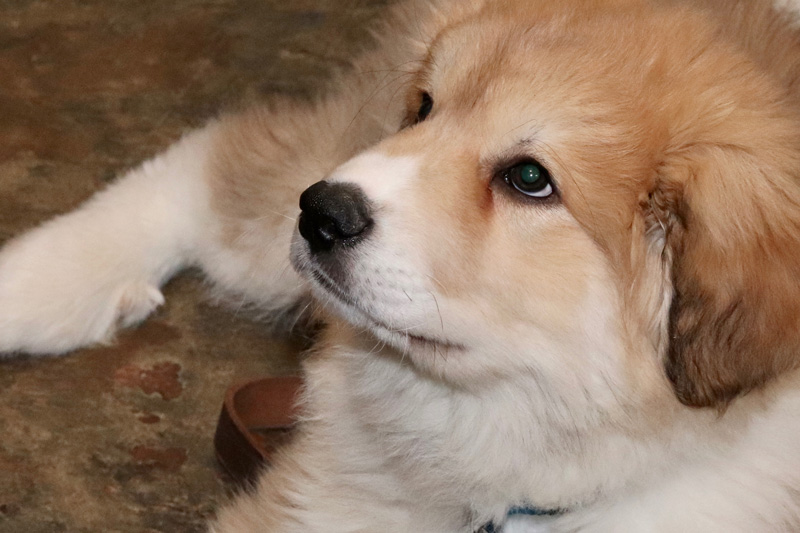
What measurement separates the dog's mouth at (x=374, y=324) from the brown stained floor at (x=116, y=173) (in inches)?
43.2

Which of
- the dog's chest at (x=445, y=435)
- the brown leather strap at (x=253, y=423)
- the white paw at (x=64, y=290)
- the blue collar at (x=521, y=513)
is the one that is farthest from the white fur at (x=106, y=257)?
the blue collar at (x=521, y=513)

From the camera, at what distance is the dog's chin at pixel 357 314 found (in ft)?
6.19

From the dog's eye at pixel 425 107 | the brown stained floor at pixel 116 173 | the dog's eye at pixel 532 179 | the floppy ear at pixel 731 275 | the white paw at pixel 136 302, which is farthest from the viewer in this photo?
the white paw at pixel 136 302

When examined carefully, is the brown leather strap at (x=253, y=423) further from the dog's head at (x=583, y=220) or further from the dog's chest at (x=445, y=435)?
the dog's head at (x=583, y=220)

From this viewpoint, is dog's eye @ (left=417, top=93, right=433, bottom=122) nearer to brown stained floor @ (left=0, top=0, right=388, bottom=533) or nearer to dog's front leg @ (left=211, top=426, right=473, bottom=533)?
dog's front leg @ (left=211, top=426, right=473, bottom=533)

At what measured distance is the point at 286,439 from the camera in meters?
2.93

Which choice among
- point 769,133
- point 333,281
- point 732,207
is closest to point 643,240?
point 732,207

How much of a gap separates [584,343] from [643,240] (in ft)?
0.74

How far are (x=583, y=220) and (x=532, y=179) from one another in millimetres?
128

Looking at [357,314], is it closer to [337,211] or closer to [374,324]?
[374,324]

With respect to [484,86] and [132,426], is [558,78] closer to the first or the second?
[484,86]

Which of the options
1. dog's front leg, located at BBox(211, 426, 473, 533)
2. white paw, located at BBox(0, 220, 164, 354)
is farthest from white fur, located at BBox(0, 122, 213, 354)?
dog's front leg, located at BBox(211, 426, 473, 533)

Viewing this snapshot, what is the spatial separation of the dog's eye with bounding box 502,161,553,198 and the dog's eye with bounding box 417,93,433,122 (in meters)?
0.34

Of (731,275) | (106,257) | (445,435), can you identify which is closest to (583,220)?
(731,275)
